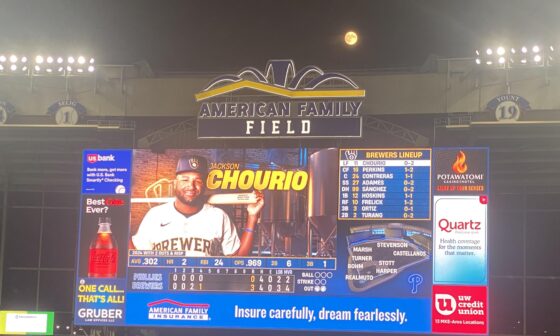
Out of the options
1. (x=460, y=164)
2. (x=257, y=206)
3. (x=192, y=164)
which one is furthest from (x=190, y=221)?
(x=460, y=164)

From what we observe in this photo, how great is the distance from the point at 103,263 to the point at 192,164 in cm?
186

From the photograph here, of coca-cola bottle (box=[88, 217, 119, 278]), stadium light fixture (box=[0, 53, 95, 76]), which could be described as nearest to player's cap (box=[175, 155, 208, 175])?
coca-cola bottle (box=[88, 217, 119, 278])

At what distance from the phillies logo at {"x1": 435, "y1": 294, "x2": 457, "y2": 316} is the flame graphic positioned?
168 centimetres

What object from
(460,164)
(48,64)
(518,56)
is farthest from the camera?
(48,64)

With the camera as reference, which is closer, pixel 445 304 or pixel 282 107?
pixel 445 304

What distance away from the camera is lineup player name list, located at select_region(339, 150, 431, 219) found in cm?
1010

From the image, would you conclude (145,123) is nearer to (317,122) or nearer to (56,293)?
(317,122)

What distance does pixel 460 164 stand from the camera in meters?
10.1

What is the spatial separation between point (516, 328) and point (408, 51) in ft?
17.5

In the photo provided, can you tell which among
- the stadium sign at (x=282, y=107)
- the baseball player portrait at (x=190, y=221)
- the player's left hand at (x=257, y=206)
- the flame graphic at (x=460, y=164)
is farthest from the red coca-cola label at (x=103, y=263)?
the flame graphic at (x=460, y=164)

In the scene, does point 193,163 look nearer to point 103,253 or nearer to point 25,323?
point 103,253

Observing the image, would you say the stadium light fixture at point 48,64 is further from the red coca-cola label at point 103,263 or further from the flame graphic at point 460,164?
the flame graphic at point 460,164

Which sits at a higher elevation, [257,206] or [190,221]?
[257,206]

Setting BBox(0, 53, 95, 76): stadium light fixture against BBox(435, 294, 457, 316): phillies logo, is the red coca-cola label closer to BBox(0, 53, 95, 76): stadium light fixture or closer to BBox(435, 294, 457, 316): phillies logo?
BBox(0, 53, 95, 76): stadium light fixture
